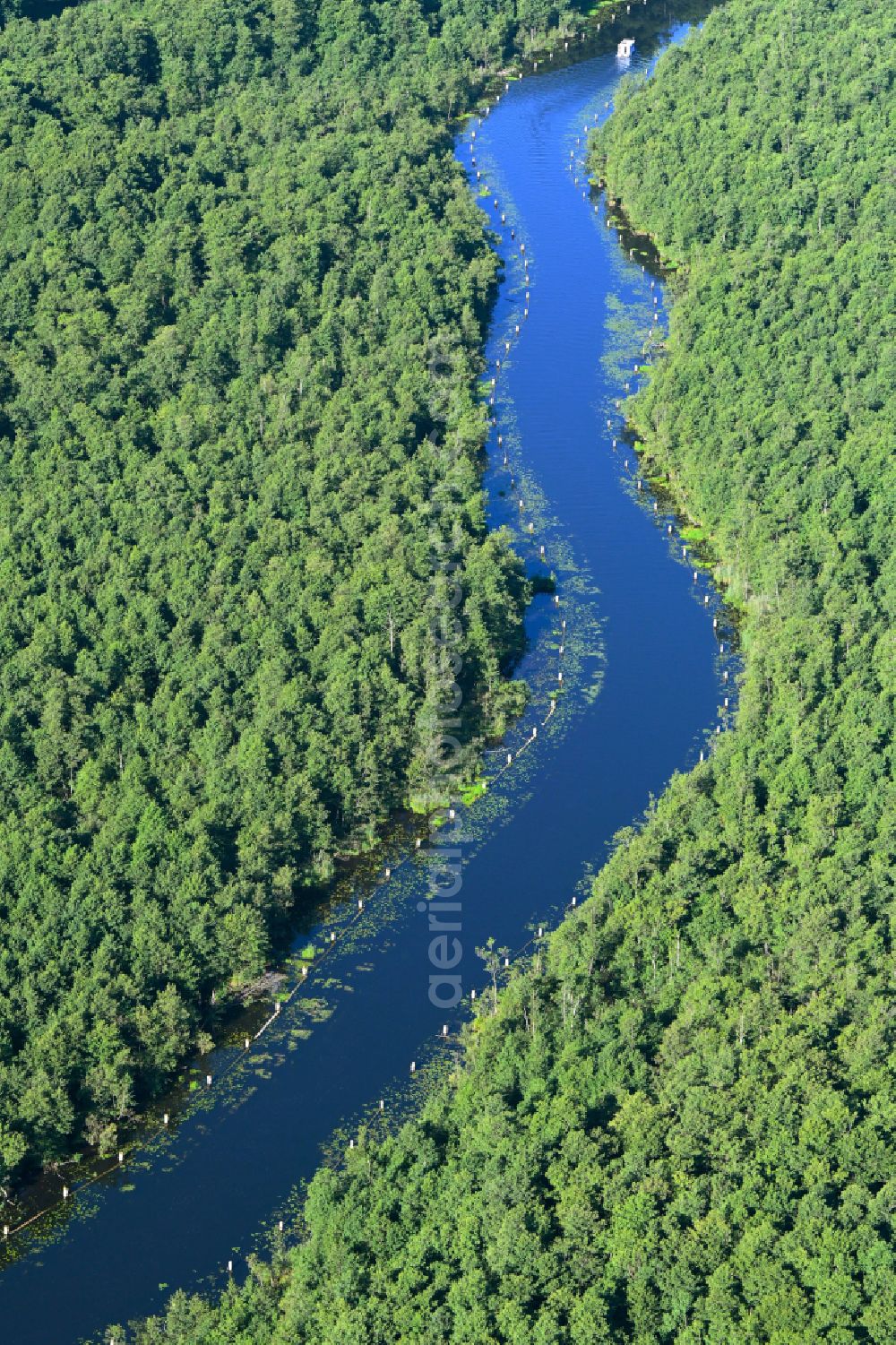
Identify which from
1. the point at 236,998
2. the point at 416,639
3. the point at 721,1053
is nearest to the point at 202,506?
the point at 416,639

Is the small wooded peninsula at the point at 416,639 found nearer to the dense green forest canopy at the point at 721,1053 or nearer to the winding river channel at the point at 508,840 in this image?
the dense green forest canopy at the point at 721,1053

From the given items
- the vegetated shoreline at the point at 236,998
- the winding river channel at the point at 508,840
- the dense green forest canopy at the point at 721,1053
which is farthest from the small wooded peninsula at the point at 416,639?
the winding river channel at the point at 508,840

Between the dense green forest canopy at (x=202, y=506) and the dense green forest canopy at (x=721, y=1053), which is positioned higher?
the dense green forest canopy at (x=202, y=506)

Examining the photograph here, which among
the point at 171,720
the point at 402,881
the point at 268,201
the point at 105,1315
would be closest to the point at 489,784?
the point at 402,881

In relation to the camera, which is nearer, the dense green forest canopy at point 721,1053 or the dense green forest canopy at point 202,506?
the dense green forest canopy at point 721,1053

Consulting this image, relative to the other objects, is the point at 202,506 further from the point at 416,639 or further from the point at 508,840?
the point at 508,840

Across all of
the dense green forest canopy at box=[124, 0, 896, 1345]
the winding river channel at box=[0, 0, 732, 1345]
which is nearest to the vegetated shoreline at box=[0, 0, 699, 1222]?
the winding river channel at box=[0, 0, 732, 1345]
